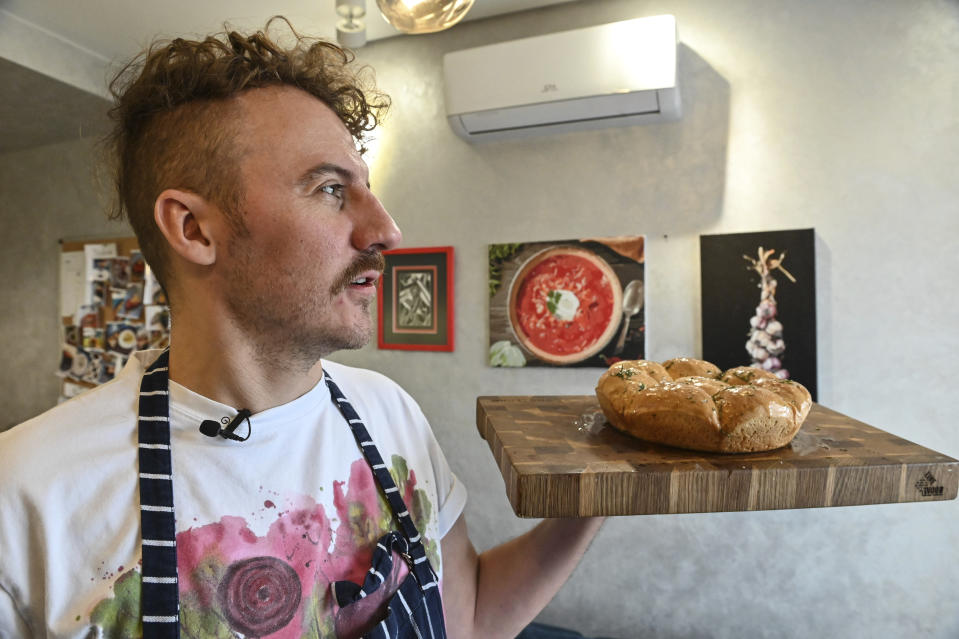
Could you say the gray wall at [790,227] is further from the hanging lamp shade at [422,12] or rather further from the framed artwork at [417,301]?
the hanging lamp shade at [422,12]

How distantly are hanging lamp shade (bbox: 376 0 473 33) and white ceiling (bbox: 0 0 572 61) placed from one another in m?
1.16

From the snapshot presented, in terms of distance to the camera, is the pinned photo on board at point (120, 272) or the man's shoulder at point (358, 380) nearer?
the man's shoulder at point (358, 380)

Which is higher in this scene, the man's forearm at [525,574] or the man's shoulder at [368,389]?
the man's shoulder at [368,389]

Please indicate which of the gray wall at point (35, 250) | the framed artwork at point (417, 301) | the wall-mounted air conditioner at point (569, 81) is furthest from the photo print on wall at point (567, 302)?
the gray wall at point (35, 250)

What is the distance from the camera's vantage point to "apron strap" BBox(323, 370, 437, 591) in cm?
90

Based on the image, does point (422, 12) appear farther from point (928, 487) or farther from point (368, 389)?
point (928, 487)

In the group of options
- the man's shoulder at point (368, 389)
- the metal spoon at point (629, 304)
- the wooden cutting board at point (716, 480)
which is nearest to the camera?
the wooden cutting board at point (716, 480)

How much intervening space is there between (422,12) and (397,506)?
1.09 m

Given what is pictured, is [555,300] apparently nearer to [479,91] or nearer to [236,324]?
[479,91]

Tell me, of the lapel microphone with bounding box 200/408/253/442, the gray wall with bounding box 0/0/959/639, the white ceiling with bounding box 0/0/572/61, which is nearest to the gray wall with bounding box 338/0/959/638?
the gray wall with bounding box 0/0/959/639

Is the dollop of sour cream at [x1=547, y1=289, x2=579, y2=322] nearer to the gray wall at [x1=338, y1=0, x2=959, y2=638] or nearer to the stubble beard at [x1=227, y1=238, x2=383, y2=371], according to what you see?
the gray wall at [x1=338, y1=0, x2=959, y2=638]

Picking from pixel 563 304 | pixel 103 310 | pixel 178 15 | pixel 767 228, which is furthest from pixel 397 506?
pixel 103 310

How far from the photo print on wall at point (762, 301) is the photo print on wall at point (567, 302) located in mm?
277

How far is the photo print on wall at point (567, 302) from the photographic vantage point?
2350mm
